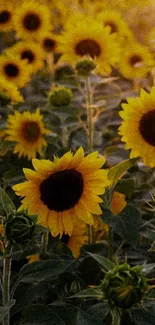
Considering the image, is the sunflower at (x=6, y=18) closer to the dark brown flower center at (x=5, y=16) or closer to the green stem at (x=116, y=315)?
the dark brown flower center at (x=5, y=16)

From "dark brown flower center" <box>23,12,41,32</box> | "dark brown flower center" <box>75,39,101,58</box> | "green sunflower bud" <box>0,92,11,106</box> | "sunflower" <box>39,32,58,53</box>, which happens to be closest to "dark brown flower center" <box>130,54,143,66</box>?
"sunflower" <box>39,32,58,53</box>

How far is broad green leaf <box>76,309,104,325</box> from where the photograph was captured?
111 cm

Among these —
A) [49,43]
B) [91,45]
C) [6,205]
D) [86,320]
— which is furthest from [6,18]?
[86,320]

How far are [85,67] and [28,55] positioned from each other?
0.83 m

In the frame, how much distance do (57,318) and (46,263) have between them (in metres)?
0.10

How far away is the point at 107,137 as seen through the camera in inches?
94.7

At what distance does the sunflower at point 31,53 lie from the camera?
2.67 metres

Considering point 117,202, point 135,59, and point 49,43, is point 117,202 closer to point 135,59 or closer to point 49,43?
point 135,59

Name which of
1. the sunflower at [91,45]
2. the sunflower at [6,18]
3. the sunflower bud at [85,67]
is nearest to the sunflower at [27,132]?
the sunflower bud at [85,67]

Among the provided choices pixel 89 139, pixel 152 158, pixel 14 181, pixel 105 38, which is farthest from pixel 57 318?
pixel 105 38

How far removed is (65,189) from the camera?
1212 millimetres

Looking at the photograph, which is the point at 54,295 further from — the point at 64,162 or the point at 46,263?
the point at 64,162

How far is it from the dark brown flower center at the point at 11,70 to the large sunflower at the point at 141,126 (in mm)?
1074

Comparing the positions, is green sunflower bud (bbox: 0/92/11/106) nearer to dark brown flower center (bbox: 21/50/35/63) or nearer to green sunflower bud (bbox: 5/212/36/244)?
dark brown flower center (bbox: 21/50/35/63)
